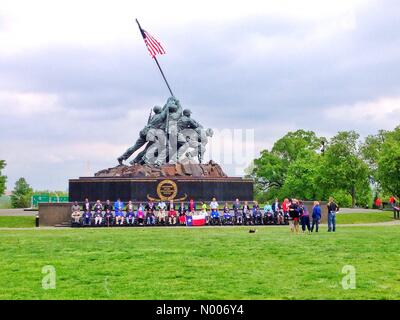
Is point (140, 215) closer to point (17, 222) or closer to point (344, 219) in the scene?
point (17, 222)

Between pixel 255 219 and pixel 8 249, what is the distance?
19676mm

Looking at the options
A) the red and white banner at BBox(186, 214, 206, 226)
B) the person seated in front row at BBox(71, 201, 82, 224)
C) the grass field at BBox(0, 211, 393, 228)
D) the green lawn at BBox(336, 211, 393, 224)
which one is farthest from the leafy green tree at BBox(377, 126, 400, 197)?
the person seated in front row at BBox(71, 201, 82, 224)

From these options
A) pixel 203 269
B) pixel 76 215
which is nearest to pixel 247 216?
pixel 76 215

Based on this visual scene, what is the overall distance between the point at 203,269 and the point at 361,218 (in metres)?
30.8

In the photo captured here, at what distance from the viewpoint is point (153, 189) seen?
40.2 meters

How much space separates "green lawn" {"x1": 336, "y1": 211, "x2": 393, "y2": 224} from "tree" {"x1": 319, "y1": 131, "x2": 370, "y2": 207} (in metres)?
22.7

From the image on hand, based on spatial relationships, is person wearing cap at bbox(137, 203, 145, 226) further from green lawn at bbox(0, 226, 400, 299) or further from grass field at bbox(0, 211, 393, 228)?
green lawn at bbox(0, 226, 400, 299)

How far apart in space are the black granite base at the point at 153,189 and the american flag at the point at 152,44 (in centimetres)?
945

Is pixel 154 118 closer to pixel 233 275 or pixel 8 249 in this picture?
pixel 8 249

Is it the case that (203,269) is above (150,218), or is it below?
below

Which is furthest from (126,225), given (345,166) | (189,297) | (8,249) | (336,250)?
(345,166)

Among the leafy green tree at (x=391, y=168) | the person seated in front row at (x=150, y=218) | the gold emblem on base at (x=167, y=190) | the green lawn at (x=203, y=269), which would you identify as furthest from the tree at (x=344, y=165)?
the green lawn at (x=203, y=269)

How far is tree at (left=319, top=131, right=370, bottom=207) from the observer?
2697 inches

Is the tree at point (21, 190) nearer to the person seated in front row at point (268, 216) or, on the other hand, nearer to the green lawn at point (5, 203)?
the green lawn at point (5, 203)
